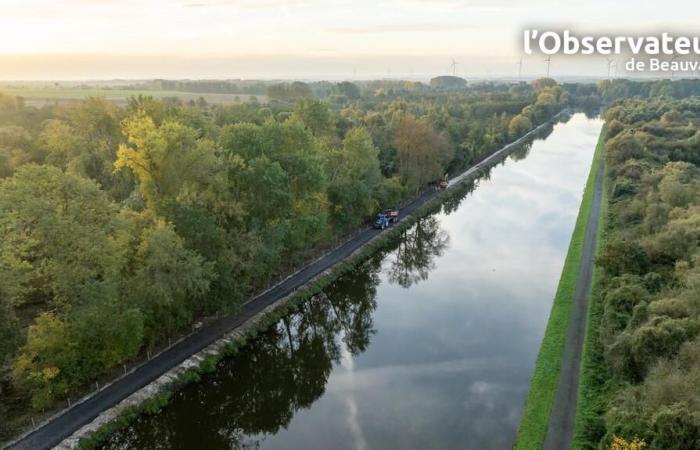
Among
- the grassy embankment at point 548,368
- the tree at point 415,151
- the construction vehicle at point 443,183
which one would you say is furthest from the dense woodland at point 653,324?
the construction vehicle at point 443,183

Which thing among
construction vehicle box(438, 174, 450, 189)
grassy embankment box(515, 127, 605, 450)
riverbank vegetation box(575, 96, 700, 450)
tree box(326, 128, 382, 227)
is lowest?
grassy embankment box(515, 127, 605, 450)

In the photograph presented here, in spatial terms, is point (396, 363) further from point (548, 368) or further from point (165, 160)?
point (165, 160)

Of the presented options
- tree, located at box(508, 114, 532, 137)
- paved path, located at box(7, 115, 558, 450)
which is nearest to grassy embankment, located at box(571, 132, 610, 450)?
paved path, located at box(7, 115, 558, 450)

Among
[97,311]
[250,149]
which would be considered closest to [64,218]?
[97,311]

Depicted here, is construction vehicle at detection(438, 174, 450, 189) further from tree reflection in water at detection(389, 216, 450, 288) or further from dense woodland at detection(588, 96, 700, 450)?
dense woodland at detection(588, 96, 700, 450)

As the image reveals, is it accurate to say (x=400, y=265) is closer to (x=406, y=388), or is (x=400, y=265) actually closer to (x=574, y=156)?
(x=406, y=388)

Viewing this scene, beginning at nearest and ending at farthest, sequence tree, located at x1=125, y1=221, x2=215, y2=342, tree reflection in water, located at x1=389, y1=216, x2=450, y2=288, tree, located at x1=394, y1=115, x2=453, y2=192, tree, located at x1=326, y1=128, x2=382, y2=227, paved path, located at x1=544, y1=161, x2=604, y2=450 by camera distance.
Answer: paved path, located at x1=544, y1=161, x2=604, y2=450 < tree, located at x1=125, y1=221, x2=215, y2=342 < tree reflection in water, located at x1=389, y1=216, x2=450, y2=288 < tree, located at x1=326, y1=128, x2=382, y2=227 < tree, located at x1=394, y1=115, x2=453, y2=192
